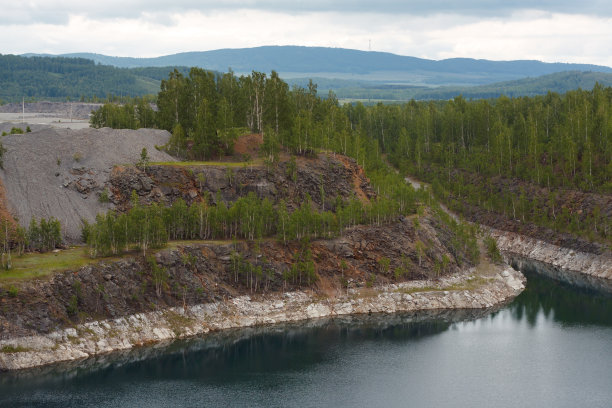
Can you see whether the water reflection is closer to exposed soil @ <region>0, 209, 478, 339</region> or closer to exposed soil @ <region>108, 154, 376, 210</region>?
exposed soil @ <region>0, 209, 478, 339</region>

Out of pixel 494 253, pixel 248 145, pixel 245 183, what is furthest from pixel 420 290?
pixel 248 145

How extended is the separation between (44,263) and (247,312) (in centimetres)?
2734

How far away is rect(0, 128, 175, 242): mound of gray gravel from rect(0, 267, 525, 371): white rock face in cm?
2088

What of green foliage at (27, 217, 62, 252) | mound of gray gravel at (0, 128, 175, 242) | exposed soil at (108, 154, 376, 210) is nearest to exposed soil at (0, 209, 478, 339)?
green foliage at (27, 217, 62, 252)

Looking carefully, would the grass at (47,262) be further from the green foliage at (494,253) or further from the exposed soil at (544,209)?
the exposed soil at (544,209)

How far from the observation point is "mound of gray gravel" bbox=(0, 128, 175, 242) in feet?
339

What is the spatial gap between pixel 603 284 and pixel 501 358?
45.8 metres

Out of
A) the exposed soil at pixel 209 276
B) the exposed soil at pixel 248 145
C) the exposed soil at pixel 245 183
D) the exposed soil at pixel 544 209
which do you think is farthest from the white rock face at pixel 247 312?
the exposed soil at pixel 248 145

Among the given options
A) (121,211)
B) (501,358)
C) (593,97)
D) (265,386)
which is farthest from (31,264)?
(593,97)

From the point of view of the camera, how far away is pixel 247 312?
9712cm

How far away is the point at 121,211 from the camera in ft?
352

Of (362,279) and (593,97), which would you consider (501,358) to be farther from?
(593,97)

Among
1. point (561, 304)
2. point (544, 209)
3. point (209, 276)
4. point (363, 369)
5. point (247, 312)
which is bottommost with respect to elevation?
point (561, 304)

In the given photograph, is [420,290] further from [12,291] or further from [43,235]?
[12,291]
